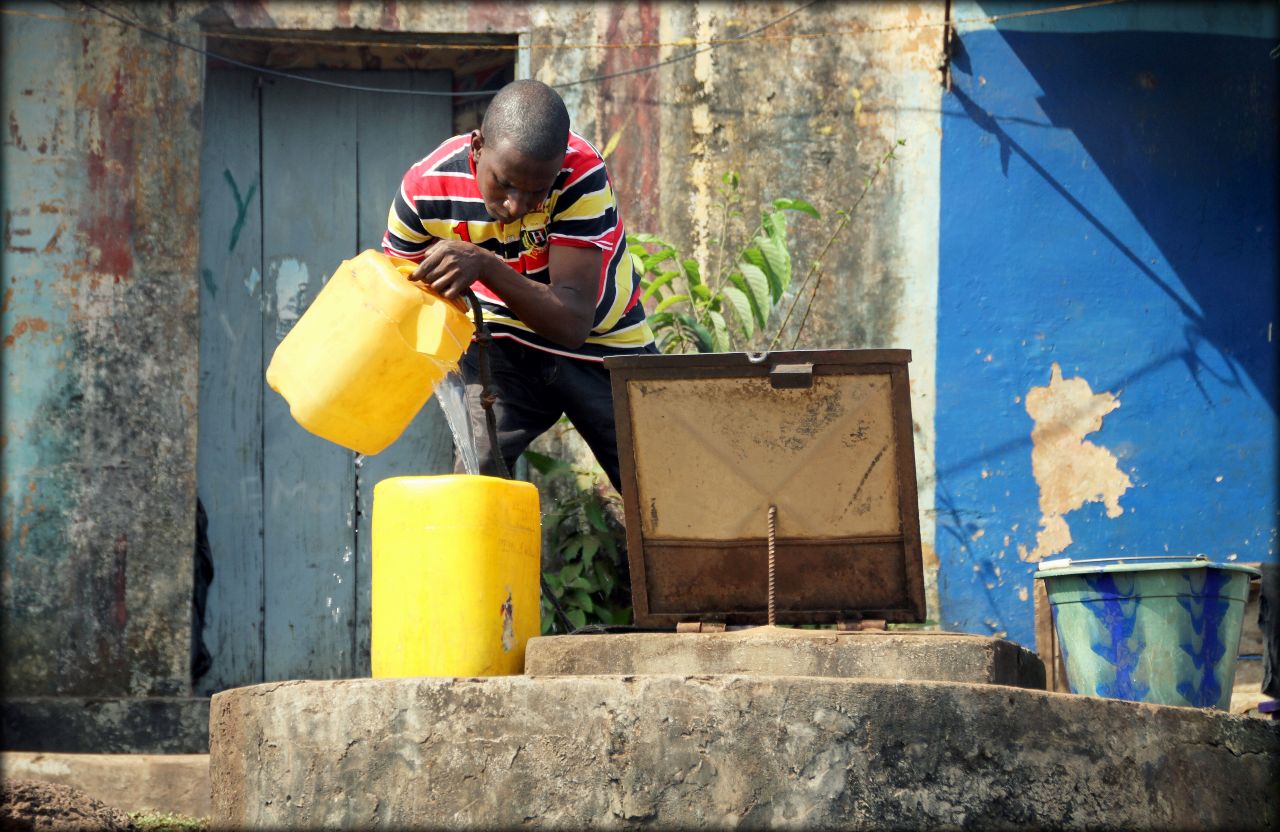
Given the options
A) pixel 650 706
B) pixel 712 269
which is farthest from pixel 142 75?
pixel 650 706

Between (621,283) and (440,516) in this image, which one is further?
(621,283)

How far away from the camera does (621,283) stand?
13.2 feet

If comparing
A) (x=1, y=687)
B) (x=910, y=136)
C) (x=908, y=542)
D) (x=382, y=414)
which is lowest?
(x=1, y=687)

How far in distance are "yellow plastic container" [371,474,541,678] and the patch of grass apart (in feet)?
4.58

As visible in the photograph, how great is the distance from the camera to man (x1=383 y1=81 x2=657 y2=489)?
139 inches

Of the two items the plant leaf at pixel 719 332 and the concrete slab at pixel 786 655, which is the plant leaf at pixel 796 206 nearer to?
the plant leaf at pixel 719 332

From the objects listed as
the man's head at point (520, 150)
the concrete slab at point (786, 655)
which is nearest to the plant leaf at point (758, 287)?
the man's head at point (520, 150)

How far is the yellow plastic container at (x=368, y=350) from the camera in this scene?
134 inches

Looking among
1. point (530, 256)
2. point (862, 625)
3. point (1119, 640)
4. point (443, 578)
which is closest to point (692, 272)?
point (530, 256)

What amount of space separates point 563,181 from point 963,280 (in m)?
2.55

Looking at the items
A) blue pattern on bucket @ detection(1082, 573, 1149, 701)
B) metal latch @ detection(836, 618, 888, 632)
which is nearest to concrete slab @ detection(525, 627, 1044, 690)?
metal latch @ detection(836, 618, 888, 632)

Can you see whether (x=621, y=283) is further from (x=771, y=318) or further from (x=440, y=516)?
(x=771, y=318)

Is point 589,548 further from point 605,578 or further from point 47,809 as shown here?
point 47,809

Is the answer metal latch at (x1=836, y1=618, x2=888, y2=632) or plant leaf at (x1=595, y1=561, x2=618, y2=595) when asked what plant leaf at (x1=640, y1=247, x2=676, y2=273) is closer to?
plant leaf at (x1=595, y1=561, x2=618, y2=595)
